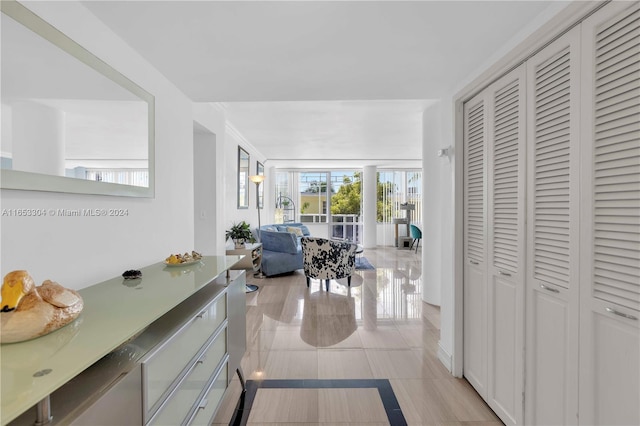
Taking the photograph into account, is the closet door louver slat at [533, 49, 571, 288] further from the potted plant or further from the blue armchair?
the blue armchair

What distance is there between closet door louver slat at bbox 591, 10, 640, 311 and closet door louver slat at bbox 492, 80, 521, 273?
A: 501 millimetres

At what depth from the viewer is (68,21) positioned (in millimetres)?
1324

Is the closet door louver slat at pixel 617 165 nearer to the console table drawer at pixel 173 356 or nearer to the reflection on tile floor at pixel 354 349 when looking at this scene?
the reflection on tile floor at pixel 354 349

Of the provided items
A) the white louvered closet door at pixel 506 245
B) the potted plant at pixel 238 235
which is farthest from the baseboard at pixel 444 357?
the potted plant at pixel 238 235

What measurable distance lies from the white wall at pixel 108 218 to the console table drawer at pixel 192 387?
2.22ft

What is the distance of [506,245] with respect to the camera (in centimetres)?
180

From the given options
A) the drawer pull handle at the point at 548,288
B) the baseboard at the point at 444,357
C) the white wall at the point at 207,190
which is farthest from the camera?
the white wall at the point at 207,190

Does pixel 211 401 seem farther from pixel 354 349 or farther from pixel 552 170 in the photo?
pixel 552 170

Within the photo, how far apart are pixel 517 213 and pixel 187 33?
216 cm

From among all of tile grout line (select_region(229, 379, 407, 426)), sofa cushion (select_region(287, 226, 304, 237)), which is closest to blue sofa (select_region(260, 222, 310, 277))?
sofa cushion (select_region(287, 226, 304, 237))

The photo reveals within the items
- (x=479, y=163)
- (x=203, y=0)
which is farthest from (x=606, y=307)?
(x=203, y=0)

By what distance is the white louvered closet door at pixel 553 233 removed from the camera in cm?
130

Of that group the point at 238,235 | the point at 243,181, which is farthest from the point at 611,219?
the point at 243,181

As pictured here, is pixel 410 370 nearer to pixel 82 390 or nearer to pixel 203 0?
pixel 82 390
